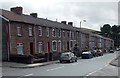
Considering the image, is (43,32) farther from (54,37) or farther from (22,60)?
(22,60)

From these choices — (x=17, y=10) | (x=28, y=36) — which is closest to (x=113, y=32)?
(x=17, y=10)

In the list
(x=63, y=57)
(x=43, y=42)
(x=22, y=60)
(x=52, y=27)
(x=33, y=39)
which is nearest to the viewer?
(x=22, y=60)

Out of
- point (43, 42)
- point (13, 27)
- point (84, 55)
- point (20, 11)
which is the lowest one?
point (84, 55)

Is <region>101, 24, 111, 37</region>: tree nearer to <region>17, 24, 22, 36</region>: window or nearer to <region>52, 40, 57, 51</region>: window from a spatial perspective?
<region>52, 40, 57, 51</region>: window

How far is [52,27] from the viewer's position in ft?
126

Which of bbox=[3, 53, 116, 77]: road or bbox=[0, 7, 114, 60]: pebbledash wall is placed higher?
bbox=[0, 7, 114, 60]: pebbledash wall

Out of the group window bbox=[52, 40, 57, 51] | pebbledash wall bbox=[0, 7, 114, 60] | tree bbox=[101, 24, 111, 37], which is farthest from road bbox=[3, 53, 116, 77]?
tree bbox=[101, 24, 111, 37]

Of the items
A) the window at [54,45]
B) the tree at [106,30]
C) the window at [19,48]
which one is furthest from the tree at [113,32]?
the window at [19,48]

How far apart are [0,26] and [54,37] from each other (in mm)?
14588

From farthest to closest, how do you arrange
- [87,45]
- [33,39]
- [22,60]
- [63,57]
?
[87,45]
[33,39]
[63,57]
[22,60]

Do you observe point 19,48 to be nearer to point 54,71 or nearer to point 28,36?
point 28,36

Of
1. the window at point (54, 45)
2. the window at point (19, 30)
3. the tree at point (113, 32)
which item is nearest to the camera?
the window at point (19, 30)

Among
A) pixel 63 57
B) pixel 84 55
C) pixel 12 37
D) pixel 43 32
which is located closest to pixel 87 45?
pixel 84 55

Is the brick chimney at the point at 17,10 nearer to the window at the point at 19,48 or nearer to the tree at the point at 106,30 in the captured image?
the window at the point at 19,48
